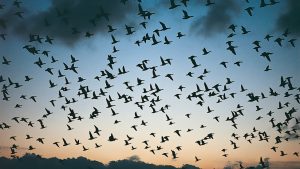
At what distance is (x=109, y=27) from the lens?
6544cm

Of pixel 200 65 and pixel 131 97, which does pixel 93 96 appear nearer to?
pixel 131 97

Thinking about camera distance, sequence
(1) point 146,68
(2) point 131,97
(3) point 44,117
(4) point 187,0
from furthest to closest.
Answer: (3) point 44,117 < (2) point 131,97 < (1) point 146,68 < (4) point 187,0

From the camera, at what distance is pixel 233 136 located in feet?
251

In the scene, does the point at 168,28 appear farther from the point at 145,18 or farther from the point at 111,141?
the point at 111,141

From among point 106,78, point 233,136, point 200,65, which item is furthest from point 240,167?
point 106,78

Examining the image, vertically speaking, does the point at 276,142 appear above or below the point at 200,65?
below

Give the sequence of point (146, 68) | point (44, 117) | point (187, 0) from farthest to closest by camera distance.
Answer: point (44, 117) → point (146, 68) → point (187, 0)

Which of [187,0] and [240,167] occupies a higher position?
[187,0]

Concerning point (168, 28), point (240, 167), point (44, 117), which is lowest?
point (240, 167)

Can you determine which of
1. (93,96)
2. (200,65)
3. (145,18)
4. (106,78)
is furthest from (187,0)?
(93,96)

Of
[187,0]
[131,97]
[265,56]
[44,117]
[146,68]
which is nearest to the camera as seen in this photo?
[187,0]

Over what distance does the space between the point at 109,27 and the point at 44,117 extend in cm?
2345

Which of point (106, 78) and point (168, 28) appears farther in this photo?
point (106, 78)

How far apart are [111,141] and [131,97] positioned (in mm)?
7713
